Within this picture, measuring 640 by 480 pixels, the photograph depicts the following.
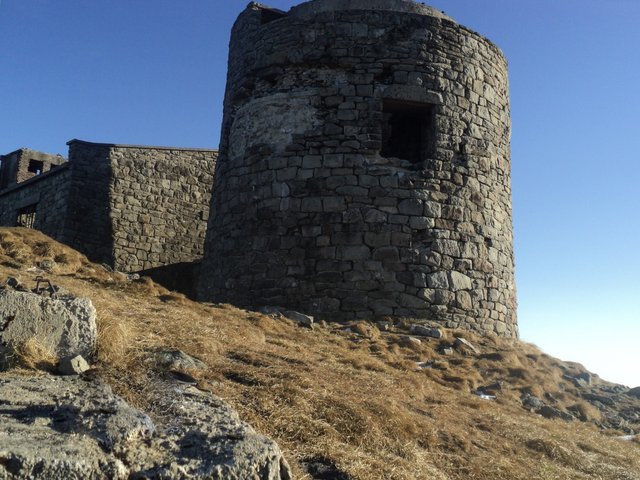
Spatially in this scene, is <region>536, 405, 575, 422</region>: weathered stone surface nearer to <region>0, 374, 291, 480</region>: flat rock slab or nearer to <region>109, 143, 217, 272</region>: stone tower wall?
<region>0, 374, 291, 480</region>: flat rock slab

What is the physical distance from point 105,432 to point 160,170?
13277 millimetres

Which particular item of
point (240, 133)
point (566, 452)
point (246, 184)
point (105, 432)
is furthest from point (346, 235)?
point (105, 432)

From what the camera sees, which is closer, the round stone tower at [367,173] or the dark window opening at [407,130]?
→ the round stone tower at [367,173]

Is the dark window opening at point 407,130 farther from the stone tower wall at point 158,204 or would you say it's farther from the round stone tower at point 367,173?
the stone tower wall at point 158,204

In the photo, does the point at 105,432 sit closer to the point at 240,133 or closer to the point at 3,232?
the point at 3,232

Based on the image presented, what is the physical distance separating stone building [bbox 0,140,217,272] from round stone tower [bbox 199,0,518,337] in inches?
183

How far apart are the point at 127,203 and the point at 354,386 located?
10.7 m

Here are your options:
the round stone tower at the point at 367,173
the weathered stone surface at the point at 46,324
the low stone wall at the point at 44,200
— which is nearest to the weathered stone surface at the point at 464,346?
the round stone tower at the point at 367,173

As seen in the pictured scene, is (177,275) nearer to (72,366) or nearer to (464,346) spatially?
(464,346)

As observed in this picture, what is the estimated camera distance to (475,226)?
10.2m

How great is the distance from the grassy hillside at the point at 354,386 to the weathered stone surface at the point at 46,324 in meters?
0.12

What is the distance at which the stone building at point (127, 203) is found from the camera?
14.9 metres

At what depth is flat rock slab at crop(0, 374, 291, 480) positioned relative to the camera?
9.13 feet

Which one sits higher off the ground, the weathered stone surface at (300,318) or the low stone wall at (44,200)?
the low stone wall at (44,200)
